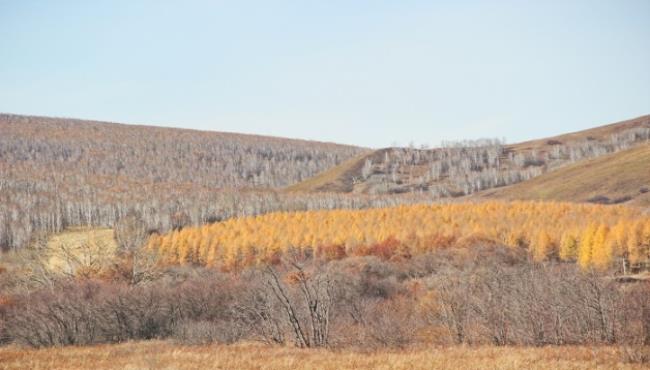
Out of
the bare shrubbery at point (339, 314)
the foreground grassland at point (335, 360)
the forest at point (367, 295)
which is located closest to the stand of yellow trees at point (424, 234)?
the forest at point (367, 295)

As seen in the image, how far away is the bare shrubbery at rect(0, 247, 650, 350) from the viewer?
31906 millimetres

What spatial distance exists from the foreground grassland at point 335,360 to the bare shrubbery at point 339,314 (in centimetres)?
430

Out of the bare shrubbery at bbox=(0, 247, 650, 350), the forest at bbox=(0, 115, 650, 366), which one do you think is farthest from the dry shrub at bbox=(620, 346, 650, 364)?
the bare shrubbery at bbox=(0, 247, 650, 350)

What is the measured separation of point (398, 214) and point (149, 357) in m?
145

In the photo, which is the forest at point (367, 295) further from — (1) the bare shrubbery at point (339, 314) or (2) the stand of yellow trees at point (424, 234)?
(2) the stand of yellow trees at point (424, 234)

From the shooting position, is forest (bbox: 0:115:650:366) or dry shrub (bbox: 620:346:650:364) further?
forest (bbox: 0:115:650:366)

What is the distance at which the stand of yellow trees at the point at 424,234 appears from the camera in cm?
10763

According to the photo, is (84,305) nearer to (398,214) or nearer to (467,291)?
(467,291)

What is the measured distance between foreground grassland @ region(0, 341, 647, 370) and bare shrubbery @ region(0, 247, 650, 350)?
14.1 ft

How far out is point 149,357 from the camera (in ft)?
80.1

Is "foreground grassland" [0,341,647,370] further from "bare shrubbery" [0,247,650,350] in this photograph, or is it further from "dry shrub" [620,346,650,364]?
"bare shrubbery" [0,247,650,350]

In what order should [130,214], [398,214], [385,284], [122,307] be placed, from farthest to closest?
[130,214]
[398,214]
[385,284]
[122,307]

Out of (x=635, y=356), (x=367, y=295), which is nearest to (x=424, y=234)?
(x=367, y=295)

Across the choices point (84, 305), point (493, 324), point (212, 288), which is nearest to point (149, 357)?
point (493, 324)
